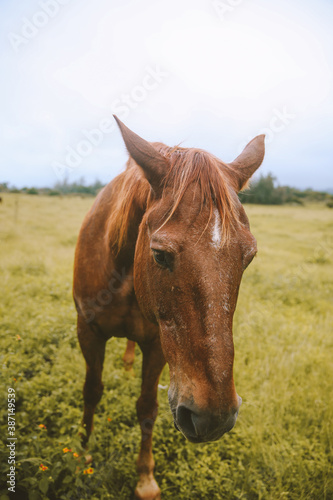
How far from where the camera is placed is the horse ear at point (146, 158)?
1.64 meters

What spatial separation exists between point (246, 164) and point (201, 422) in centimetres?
156

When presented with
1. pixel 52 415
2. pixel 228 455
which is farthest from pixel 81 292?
pixel 228 455

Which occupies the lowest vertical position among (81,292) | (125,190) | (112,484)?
(112,484)

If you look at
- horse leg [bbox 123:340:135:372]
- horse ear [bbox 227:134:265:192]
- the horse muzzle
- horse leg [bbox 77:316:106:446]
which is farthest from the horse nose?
horse leg [bbox 123:340:135:372]

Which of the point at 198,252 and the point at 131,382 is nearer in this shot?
the point at 198,252

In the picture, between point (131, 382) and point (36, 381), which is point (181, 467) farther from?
point (36, 381)

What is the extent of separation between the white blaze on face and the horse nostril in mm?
791

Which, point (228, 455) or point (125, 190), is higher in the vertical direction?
point (125, 190)

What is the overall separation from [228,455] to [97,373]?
155 cm

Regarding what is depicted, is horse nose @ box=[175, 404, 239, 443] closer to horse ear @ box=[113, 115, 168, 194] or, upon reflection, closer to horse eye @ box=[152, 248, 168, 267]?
horse eye @ box=[152, 248, 168, 267]

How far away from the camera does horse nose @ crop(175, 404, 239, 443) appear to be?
1263mm

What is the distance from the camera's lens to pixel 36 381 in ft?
11.2

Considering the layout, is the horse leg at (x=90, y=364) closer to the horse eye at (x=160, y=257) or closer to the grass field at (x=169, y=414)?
the grass field at (x=169, y=414)

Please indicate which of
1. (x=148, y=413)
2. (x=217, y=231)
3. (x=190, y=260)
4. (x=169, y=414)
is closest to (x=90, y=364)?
(x=148, y=413)
